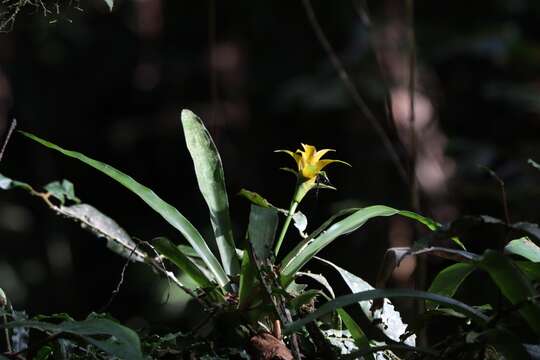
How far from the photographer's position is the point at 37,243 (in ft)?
13.4

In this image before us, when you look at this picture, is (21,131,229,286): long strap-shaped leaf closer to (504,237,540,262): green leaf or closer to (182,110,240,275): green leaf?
(182,110,240,275): green leaf

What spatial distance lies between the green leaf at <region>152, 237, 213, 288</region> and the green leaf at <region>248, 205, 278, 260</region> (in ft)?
0.20

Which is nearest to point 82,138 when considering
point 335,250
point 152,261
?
point 335,250

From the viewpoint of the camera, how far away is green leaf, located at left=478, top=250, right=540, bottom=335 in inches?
28.0

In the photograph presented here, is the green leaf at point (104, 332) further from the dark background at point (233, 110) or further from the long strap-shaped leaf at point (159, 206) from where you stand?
the dark background at point (233, 110)

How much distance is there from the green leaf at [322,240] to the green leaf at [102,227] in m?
0.20

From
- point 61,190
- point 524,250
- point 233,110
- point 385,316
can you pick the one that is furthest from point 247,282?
point 233,110

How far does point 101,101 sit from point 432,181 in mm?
2055

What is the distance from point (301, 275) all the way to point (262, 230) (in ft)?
0.20

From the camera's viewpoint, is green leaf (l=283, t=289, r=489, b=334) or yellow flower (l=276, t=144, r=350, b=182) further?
yellow flower (l=276, t=144, r=350, b=182)

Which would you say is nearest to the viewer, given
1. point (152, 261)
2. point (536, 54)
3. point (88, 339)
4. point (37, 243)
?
point (88, 339)

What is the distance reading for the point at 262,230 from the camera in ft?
2.86

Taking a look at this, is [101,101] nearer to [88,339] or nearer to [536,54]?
[536,54]

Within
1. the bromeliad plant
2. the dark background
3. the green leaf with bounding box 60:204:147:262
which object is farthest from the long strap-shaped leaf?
the dark background
